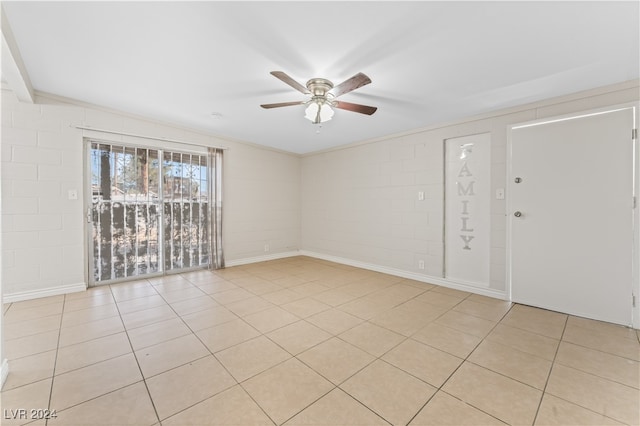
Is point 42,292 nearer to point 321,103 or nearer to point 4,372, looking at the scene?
point 4,372

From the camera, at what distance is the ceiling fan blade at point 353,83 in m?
1.96

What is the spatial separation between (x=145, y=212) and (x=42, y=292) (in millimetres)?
1462

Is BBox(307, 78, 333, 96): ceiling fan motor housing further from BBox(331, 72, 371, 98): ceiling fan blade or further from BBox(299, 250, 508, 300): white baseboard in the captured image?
BBox(299, 250, 508, 300): white baseboard

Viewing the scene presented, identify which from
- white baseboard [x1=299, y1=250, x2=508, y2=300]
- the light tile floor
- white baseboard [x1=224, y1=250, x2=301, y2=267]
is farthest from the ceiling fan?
white baseboard [x1=224, y1=250, x2=301, y2=267]

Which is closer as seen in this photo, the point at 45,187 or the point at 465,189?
the point at 45,187

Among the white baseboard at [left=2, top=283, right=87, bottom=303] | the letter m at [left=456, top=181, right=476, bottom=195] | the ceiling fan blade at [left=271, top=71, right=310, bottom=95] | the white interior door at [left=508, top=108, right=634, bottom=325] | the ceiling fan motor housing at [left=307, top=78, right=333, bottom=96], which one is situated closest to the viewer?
the ceiling fan blade at [left=271, top=71, right=310, bottom=95]

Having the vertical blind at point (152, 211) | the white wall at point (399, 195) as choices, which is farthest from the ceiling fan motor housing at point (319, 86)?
the vertical blind at point (152, 211)

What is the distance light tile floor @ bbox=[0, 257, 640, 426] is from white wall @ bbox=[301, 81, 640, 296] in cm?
102

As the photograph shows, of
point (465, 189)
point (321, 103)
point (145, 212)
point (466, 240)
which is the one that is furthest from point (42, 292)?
point (465, 189)

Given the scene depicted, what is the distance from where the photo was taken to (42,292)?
10.2ft

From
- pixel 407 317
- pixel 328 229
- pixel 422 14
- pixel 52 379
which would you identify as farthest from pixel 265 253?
pixel 422 14

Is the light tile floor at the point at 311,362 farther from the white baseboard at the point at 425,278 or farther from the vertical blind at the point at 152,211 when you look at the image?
the vertical blind at the point at 152,211

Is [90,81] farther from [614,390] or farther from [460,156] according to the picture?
[614,390]

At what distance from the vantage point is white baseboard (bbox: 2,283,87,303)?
9.69 ft
